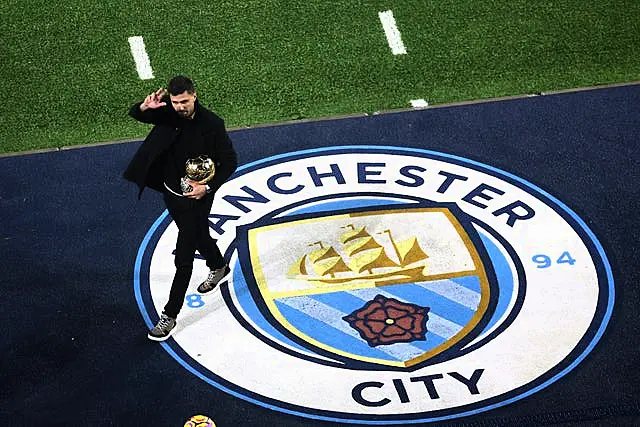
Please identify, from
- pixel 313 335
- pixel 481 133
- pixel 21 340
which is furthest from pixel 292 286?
pixel 481 133

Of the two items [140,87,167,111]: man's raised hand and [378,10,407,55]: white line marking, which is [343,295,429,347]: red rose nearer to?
[140,87,167,111]: man's raised hand

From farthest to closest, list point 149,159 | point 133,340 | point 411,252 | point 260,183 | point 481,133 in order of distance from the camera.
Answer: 1. point 481,133
2. point 260,183
3. point 411,252
4. point 133,340
5. point 149,159

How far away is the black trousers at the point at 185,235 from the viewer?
25.9ft

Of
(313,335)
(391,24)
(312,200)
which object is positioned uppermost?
(391,24)

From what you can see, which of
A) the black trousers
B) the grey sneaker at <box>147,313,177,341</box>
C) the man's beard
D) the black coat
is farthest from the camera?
the grey sneaker at <box>147,313,177,341</box>

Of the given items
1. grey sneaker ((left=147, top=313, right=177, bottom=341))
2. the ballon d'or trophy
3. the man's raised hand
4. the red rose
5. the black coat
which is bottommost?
the red rose

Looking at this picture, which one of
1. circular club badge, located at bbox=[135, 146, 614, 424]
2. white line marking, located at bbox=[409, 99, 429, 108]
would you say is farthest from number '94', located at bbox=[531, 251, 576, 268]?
white line marking, located at bbox=[409, 99, 429, 108]

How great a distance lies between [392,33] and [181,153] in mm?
4606

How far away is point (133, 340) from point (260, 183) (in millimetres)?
2036

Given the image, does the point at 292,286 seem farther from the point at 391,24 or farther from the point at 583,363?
the point at 391,24

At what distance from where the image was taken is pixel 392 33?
1182 cm

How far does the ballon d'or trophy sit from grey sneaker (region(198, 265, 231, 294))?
45.2 inches

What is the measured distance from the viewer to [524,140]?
10.4 metres

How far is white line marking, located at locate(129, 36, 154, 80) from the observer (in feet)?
37.0
